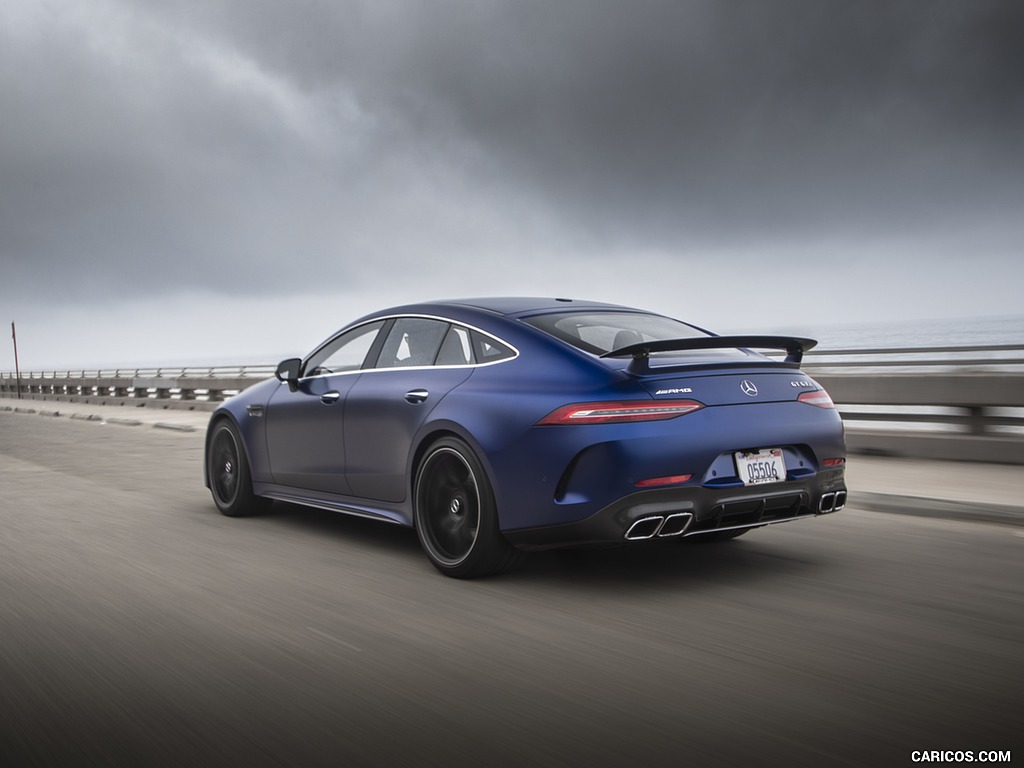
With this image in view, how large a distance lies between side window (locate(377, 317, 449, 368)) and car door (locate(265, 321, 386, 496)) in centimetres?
19

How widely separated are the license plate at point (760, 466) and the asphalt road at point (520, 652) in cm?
54

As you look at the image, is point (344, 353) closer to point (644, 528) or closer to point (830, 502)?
point (644, 528)

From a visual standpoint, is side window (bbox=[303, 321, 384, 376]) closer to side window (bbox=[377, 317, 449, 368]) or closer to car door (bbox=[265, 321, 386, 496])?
car door (bbox=[265, 321, 386, 496])

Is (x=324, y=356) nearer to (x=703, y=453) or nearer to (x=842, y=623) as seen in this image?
(x=703, y=453)

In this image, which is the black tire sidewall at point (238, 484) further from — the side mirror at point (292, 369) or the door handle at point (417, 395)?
the door handle at point (417, 395)

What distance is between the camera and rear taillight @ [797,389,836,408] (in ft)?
17.7

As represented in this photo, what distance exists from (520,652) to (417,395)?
198 centimetres

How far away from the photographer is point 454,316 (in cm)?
595

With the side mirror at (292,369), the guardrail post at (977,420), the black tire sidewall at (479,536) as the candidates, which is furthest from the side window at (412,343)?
the guardrail post at (977,420)

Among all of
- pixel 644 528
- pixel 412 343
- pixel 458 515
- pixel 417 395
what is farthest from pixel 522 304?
pixel 644 528

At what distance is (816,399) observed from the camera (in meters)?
5.46

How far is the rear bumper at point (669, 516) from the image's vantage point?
4770mm

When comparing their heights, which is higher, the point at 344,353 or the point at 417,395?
the point at 344,353

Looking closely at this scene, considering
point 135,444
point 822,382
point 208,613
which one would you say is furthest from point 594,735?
point 135,444
